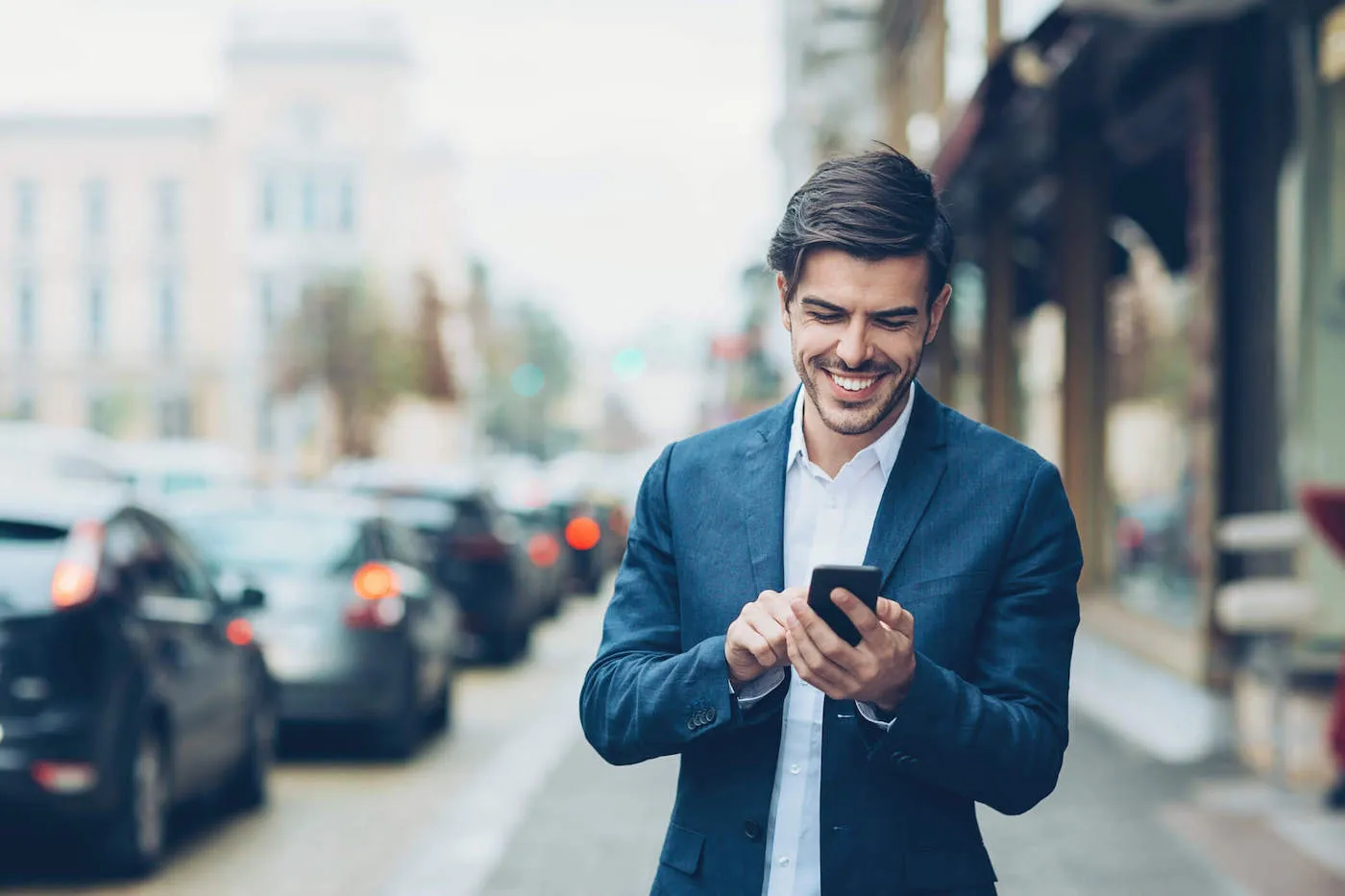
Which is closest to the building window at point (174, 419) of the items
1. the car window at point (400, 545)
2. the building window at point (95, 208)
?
the building window at point (95, 208)

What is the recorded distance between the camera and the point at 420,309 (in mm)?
A: 63688

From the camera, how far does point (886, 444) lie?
284 cm

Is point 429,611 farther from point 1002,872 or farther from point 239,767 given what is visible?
point 1002,872

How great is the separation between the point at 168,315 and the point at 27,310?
5646mm

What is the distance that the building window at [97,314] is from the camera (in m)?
76.4

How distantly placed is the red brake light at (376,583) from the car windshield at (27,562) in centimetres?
417

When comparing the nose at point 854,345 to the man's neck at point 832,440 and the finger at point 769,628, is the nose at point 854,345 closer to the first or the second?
the man's neck at point 832,440

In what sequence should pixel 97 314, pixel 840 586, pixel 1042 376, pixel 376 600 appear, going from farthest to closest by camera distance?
pixel 97 314 → pixel 1042 376 → pixel 376 600 → pixel 840 586

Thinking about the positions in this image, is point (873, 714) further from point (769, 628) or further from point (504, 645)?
point (504, 645)

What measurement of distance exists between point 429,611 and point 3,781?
222 inches

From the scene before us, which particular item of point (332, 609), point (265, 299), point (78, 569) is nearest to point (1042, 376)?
point (332, 609)

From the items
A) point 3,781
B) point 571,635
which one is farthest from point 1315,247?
point 571,635

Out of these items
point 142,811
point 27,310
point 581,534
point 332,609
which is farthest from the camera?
point 27,310

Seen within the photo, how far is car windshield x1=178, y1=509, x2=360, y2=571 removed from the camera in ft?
40.1
